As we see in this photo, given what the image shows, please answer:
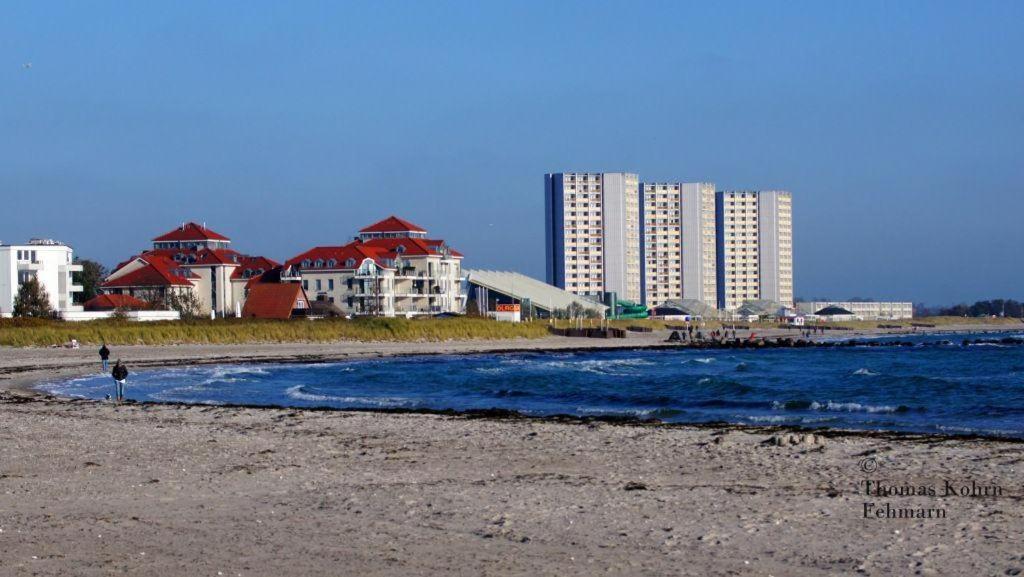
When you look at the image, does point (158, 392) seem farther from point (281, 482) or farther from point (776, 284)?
point (776, 284)

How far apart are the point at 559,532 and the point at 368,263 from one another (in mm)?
84371

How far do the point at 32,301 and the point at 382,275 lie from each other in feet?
97.2

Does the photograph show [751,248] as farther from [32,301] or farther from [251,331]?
[32,301]

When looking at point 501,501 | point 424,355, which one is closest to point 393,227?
point 424,355

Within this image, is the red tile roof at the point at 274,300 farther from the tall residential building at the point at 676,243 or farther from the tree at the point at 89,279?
the tall residential building at the point at 676,243

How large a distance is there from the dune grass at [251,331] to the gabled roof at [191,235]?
3030 cm

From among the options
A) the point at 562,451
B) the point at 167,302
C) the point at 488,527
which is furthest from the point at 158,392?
the point at 167,302

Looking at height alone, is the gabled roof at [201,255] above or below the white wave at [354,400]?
above

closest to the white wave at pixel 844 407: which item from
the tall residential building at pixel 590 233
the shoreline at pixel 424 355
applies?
the shoreline at pixel 424 355

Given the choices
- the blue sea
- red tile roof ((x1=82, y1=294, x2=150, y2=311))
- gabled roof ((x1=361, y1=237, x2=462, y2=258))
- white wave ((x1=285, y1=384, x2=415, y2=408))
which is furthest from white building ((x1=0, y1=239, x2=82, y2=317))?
white wave ((x1=285, y1=384, x2=415, y2=408))

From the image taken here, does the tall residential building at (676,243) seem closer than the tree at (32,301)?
No

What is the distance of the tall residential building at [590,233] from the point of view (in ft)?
531

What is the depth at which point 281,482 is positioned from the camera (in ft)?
42.6

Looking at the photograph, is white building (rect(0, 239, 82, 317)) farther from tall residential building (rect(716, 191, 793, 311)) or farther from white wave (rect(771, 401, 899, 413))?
tall residential building (rect(716, 191, 793, 311))
